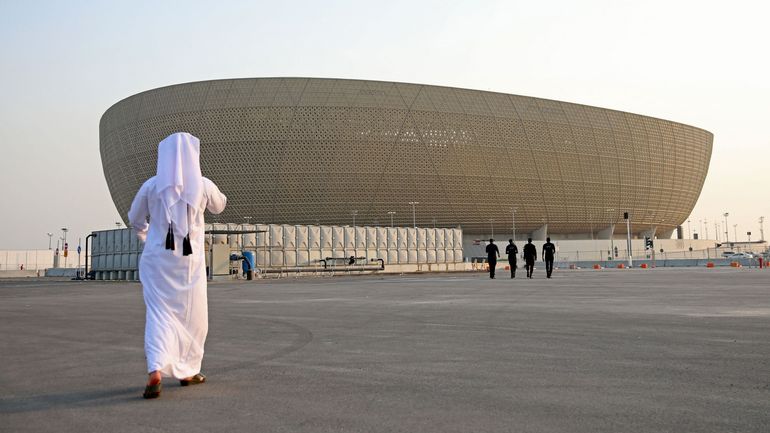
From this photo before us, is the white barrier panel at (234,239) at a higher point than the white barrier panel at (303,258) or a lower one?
higher

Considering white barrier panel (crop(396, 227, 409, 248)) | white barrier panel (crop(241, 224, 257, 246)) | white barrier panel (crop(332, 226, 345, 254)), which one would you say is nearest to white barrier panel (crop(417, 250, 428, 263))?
white barrier panel (crop(396, 227, 409, 248))

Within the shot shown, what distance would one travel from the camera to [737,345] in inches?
226

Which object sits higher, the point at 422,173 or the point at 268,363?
the point at 422,173

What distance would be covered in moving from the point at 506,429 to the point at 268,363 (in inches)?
106

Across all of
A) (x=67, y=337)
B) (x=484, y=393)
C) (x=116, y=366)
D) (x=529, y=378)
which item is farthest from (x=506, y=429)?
(x=67, y=337)

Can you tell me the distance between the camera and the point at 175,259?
4.55m

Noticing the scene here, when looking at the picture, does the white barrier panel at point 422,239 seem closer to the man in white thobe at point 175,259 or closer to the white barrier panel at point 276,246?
the white barrier panel at point 276,246

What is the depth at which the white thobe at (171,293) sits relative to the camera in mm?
4305

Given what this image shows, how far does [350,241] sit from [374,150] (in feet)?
97.0

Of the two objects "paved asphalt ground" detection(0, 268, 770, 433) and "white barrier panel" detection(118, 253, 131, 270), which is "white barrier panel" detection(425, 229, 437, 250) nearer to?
"white barrier panel" detection(118, 253, 131, 270)

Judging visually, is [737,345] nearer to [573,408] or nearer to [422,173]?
[573,408]

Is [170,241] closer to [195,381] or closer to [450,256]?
[195,381]

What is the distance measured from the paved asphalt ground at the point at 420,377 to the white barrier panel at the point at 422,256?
4479 cm

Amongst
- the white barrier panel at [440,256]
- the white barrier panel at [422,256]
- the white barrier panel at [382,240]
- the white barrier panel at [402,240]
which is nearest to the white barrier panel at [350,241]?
the white barrier panel at [382,240]
